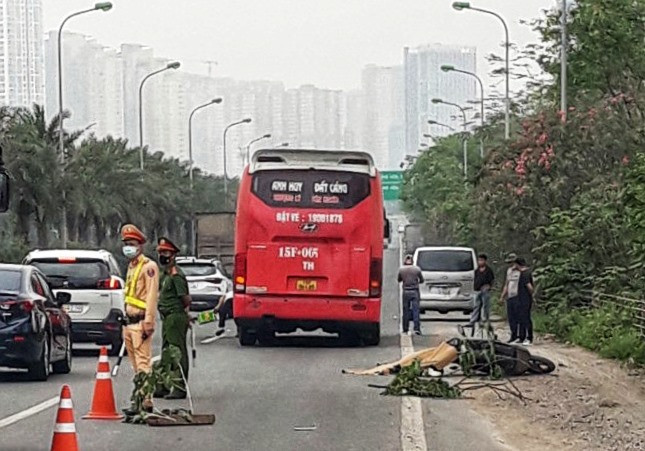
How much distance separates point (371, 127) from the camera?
148 metres

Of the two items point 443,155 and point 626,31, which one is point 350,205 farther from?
point 443,155

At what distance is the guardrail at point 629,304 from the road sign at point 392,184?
66643 millimetres

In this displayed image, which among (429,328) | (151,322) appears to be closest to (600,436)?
(151,322)

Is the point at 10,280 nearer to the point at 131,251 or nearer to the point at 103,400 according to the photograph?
the point at 131,251

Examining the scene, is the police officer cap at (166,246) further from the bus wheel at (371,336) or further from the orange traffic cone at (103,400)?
the bus wheel at (371,336)

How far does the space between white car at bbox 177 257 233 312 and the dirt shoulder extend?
16.2 metres

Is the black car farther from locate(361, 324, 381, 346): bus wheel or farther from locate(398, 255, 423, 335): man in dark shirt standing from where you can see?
locate(398, 255, 423, 335): man in dark shirt standing

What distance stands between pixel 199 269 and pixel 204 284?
71 centimetres

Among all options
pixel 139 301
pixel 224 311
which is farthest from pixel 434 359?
pixel 224 311

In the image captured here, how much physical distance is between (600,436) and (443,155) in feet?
251

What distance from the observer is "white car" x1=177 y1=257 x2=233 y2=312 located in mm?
38625

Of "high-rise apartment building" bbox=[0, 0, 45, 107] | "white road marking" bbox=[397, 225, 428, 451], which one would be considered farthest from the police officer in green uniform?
"high-rise apartment building" bbox=[0, 0, 45, 107]

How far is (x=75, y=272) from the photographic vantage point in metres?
24.9

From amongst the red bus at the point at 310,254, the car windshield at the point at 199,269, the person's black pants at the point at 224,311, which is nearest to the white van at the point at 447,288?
the car windshield at the point at 199,269
